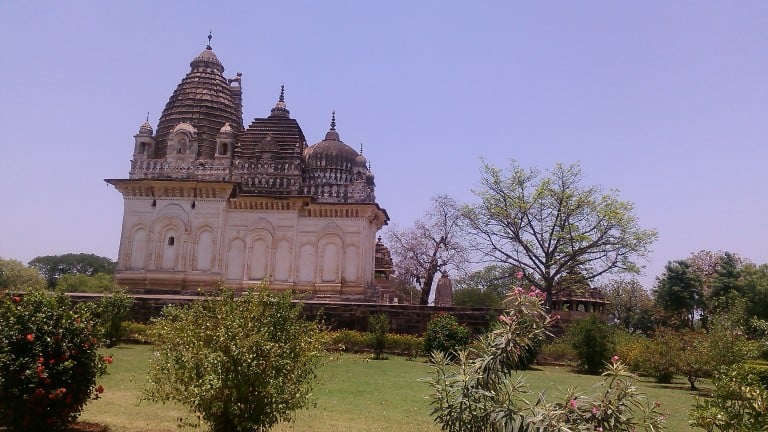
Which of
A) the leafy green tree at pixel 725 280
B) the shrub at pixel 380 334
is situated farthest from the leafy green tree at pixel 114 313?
the leafy green tree at pixel 725 280

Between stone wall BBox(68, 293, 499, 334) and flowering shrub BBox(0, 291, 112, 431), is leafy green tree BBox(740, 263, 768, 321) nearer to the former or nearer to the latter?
stone wall BBox(68, 293, 499, 334)

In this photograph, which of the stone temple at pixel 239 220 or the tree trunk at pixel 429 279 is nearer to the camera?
the stone temple at pixel 239 220

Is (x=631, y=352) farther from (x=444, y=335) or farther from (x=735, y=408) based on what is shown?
(x=735, y=408)

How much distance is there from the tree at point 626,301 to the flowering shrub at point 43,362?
4684 centimetres

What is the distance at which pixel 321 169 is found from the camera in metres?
28.9

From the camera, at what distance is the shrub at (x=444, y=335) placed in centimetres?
1976

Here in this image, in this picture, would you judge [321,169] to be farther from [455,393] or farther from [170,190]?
[455,393]

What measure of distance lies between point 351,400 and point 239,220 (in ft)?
58.0

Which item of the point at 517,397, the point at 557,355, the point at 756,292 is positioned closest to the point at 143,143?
the point at 557,355

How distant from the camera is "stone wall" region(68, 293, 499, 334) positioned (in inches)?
909

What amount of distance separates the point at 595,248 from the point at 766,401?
83.4 feet

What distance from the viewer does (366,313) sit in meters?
23.2

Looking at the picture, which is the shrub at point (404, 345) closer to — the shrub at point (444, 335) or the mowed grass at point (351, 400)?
the shrub at point (444, 335)

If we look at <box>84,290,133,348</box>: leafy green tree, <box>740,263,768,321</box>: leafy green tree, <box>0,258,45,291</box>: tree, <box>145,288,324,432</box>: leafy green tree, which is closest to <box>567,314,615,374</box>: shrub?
<box>740,263,768,321</box>: leafy green tree
